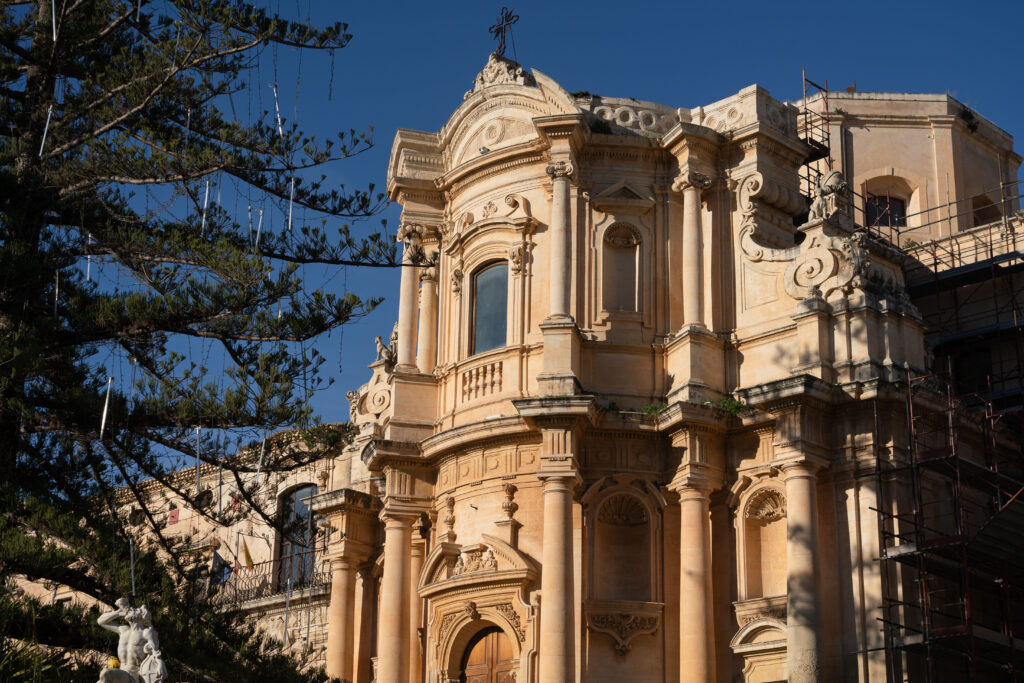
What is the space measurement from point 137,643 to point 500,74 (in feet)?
46.3

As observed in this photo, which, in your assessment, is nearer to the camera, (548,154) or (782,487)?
(782,487)

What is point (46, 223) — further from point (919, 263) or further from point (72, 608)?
point (919, 263)

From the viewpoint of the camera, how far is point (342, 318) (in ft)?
67.8

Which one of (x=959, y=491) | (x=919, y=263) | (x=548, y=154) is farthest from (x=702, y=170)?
(x=959, y=491)

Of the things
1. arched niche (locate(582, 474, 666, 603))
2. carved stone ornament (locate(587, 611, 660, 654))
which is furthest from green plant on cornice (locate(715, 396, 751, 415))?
carved stone ornament (locate(587, 611, 660, 654))

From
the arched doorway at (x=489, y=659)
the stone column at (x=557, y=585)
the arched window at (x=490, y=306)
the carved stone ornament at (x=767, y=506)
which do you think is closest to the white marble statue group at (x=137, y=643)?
the stone column at (x=557, y=585)

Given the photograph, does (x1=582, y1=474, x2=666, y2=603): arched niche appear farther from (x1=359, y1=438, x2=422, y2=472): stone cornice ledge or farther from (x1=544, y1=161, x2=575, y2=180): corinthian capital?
(x1=544, y1=161, x2=575, y2=180): corinthian capital

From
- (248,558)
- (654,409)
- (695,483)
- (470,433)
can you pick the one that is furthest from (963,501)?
(248,558)

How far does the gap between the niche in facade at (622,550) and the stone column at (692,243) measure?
326cm

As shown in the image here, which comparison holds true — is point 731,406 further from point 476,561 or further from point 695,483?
point 476,561

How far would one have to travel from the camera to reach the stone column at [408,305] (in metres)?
28.7

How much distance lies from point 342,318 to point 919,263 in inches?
520

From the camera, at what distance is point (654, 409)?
Answer: 2575cm

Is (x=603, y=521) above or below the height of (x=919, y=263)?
below
